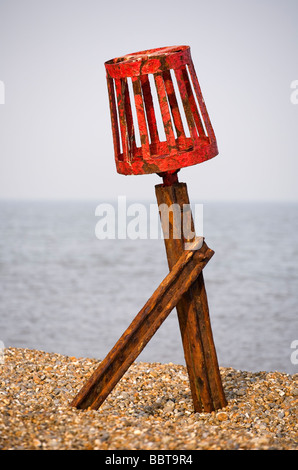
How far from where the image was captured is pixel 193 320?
4719 mm

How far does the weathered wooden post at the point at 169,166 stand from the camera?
4391mm

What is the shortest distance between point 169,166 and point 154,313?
3.63ft

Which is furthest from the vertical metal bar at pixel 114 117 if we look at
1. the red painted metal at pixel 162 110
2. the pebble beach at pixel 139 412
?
the pebble beach at pixel 139 412

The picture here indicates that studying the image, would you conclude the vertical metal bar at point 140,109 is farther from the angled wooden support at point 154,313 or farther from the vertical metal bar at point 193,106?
the angled wooden support at point 154,313

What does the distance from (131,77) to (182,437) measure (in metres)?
2.52

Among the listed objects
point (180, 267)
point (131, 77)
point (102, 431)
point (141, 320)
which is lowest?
point (102, 431)

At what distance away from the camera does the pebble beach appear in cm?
390

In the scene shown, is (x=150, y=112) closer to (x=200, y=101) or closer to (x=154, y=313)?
(x=200, y=101)

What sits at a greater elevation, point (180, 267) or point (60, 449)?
point (180, 267)

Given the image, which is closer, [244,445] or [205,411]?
[244,445]

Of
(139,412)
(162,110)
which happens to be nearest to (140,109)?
(162,110)

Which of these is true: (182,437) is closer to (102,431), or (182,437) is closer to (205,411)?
(102,431)

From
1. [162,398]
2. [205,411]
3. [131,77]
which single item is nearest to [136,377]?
[162,398]

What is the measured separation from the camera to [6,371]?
229 inches
